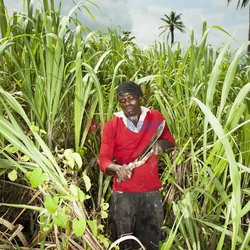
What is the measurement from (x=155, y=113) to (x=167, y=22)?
138ft

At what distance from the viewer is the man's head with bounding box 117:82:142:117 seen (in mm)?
1350

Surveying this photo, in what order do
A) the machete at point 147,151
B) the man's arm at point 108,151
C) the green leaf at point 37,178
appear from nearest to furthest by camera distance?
the green leaf at point 37,178, the machete at point 147,151, the man's arm at point 108,151

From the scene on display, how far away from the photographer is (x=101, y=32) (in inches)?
76.2

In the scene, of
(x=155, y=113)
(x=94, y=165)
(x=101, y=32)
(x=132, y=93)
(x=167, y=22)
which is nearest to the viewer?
(x=132, y=93)

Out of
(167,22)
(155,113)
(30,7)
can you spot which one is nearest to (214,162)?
(155,113)

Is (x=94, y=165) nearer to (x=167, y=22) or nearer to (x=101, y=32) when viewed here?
(x=101, y=32)

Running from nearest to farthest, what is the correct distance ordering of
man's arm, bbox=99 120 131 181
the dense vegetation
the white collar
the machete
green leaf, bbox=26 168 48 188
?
green leaf, bbox=26 168 48 188, the dense vegetation, the machete, man's arm, bbox=99 120 131 181, the white collar

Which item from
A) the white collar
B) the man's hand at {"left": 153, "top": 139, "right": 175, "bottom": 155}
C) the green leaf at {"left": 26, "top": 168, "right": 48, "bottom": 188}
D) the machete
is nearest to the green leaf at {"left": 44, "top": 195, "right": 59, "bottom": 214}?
the green leaf at {"left": 26, "top": 168, "right": 48, "bottom": 188}

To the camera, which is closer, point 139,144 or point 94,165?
point 139,144

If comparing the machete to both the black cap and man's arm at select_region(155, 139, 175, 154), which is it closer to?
man's arm at select_region(155, 139, 175, 154)

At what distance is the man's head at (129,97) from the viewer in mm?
1350

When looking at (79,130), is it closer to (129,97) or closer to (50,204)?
(129,97)

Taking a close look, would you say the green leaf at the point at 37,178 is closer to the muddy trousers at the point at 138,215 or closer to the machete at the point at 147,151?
the machete at the point at 147,151

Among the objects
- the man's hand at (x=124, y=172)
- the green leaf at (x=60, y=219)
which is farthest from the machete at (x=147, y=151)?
the green leaf at (x=60, y=219)
